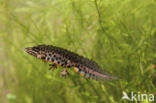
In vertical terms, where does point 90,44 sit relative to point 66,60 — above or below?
below

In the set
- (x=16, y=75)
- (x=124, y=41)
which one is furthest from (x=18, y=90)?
(x=124, y=41)

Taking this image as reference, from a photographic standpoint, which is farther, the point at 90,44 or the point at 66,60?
the point at 90,44

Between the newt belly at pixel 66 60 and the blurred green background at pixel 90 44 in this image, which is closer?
the newt belly at pixel 66 60

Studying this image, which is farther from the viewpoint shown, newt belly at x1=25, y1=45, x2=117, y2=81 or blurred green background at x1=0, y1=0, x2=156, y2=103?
blurred green background at x1=0, y1=0, x2=156, y2=103

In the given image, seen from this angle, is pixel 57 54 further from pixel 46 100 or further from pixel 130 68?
pixel 46 100
